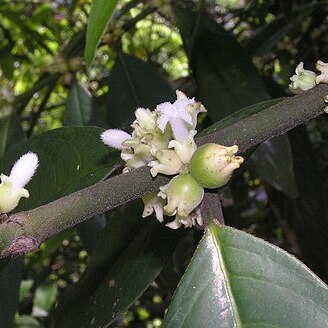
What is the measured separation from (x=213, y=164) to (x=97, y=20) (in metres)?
0.33

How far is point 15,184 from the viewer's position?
0.53m

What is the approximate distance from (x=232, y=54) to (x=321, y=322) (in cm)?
92

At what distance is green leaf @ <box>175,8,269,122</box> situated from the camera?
1256mm

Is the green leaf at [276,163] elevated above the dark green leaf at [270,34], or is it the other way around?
the green leaf at [276,163]

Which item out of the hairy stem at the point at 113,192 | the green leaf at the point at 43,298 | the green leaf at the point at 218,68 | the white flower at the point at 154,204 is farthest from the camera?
the green leaf at the point at 43,298

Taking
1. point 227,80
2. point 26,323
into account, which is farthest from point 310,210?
point 26,323

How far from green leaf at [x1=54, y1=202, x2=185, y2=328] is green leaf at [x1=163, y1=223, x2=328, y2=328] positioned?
0.25 m

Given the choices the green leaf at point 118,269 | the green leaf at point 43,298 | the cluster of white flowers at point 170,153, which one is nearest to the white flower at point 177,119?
the cluster of white flowers at point 170,153

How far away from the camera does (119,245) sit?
923mm

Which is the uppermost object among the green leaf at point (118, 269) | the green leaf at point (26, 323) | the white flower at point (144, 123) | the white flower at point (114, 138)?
the white flower at point (144, 123)

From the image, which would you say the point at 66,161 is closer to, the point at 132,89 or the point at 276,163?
the point at 276,163

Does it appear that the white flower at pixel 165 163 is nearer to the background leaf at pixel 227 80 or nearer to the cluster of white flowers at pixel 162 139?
the cluster of white flowers at pixel 162 139

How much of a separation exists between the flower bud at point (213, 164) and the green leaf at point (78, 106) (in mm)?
924

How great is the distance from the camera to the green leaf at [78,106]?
145 cm
